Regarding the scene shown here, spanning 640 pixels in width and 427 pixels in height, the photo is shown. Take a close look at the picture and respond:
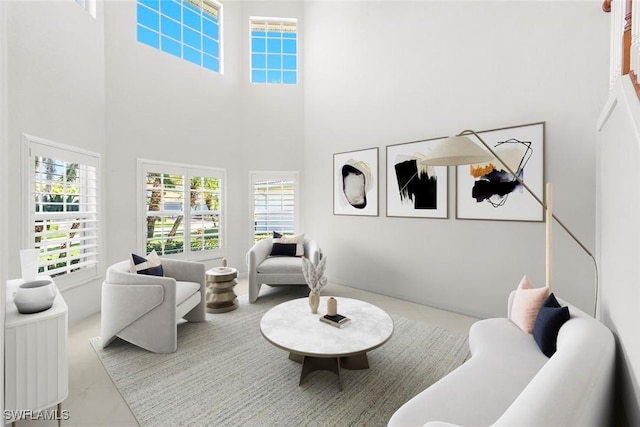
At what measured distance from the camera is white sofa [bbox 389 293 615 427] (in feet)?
3.40

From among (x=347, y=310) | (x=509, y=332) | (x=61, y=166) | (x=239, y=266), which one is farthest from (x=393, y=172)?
(x=61, y=166)

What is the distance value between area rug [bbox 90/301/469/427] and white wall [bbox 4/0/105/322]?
1456 mm

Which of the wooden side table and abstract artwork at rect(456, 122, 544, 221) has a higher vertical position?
abstract artwork at rect(456, 122, 544, 221)

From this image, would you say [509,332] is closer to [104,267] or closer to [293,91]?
[104,267]

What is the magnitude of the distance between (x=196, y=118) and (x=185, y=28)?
155 centimetres

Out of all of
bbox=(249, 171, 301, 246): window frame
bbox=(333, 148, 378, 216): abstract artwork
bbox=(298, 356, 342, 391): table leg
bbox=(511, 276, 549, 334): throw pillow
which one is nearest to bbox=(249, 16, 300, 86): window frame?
bbox=(249, 171, 301, 246): window frame

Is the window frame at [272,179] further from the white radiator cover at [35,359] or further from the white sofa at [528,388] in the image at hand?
the white sofa at [528,388]

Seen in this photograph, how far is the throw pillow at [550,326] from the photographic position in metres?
1.85

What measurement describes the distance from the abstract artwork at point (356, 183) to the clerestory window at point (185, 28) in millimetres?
2907

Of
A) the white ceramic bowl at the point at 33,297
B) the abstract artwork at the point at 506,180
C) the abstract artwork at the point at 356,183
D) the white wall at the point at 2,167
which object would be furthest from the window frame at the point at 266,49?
the white ceramic bowl at the point at 33,297

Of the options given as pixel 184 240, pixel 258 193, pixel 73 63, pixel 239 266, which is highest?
pixel 73 63

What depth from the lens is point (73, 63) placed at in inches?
136

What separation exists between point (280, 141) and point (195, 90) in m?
1.64

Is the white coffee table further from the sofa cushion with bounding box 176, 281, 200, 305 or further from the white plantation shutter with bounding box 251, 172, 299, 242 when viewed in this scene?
the white plantation shutter with bounding box 251, 172, 299, 242
